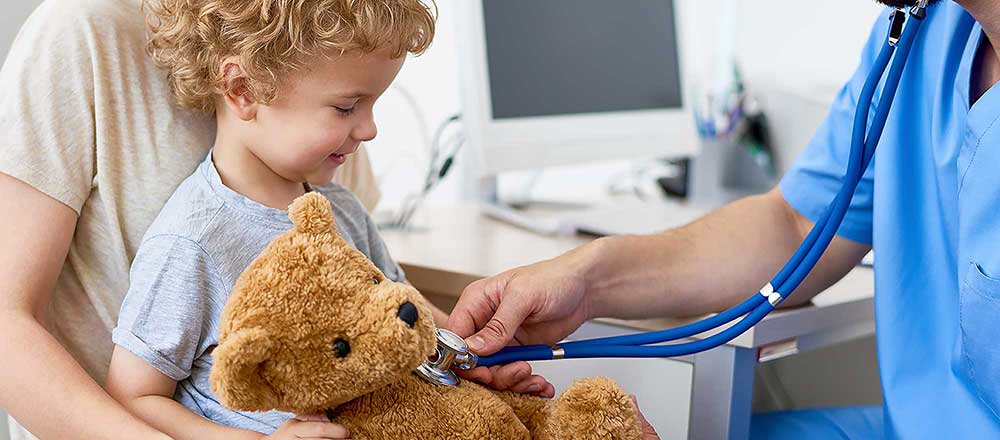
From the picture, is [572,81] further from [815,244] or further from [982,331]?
[982,331]

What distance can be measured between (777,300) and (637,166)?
1.43 m

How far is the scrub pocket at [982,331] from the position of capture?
848 millimetres

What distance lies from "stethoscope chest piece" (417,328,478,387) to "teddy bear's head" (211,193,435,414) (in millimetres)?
62

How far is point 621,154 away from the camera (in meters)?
1.77

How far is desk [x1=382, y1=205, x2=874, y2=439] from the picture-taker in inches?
43.1

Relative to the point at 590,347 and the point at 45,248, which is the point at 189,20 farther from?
the point at 590,347

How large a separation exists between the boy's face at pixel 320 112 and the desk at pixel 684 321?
1.27 ft

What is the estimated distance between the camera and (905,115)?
3.52 feet

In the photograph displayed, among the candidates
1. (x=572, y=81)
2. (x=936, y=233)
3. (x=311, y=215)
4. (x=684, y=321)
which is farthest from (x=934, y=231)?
(x=572, y=81)

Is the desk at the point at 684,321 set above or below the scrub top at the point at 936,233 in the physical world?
below

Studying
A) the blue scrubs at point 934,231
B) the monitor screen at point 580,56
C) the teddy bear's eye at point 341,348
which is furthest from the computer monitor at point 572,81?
the teddy bear's eye at point 341,348

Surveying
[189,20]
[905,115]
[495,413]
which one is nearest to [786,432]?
[905,115]

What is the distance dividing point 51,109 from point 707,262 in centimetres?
73

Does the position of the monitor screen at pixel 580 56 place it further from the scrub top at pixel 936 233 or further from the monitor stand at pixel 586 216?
the scrub top at pixel 936 233
